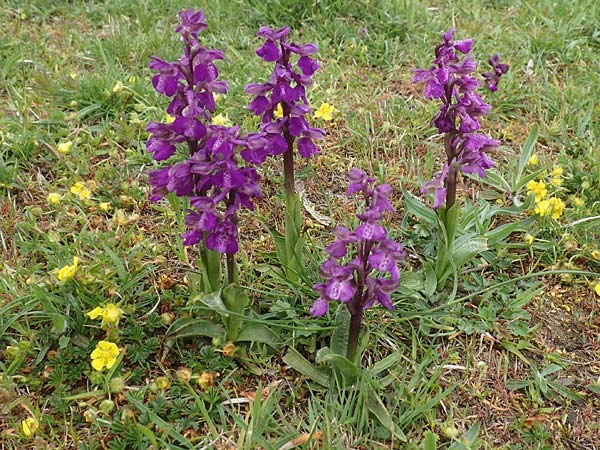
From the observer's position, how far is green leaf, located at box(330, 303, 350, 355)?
251 cm

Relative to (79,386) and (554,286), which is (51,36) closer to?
(79,386)

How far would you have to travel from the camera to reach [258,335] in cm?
264

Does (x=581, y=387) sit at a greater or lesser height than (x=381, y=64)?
lesser

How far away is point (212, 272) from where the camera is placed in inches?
102

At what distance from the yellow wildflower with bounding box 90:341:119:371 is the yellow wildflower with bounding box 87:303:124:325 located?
0.11 meters

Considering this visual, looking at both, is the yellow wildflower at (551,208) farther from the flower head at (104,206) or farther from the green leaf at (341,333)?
the flower head at (104,206)

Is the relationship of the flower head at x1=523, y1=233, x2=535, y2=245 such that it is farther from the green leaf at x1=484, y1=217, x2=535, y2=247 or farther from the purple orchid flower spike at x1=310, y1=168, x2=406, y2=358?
the purple orchid flower spike at x1=310, y1=168, x2=406, y2=358

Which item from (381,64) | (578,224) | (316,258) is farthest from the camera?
(381,64)

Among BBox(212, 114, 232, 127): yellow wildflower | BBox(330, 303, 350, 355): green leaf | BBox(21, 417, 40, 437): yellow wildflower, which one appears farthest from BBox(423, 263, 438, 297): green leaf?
BBox(21, 417, 40, 437): yellow wildflower

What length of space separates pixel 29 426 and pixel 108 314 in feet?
1.64

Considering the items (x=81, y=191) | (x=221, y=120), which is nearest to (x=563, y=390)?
(x=221, y=120)

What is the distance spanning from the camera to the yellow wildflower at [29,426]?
2.36m

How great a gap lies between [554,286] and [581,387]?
1.77ft

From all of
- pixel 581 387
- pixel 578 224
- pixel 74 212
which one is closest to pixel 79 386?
pixel 74 212
